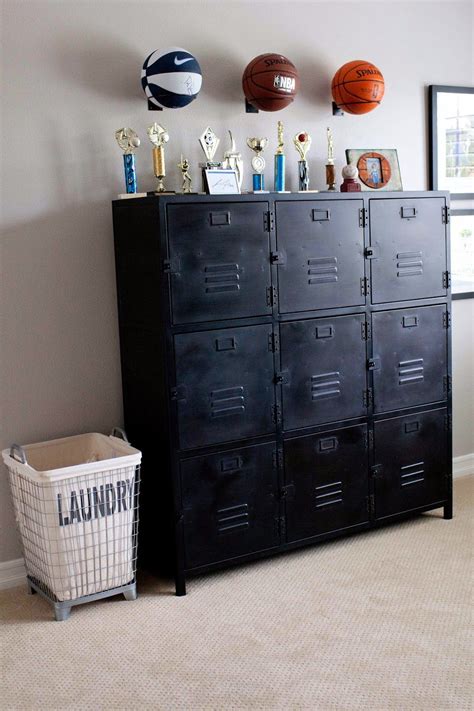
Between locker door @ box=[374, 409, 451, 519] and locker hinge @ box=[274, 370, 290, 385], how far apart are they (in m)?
0.51

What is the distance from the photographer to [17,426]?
3.20 metres

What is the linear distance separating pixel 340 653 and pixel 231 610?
48cm

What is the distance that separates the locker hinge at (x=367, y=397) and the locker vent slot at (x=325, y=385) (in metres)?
0.13

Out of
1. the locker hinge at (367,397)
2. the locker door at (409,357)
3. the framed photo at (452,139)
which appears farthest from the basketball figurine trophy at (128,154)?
the framed photo at (452,139)

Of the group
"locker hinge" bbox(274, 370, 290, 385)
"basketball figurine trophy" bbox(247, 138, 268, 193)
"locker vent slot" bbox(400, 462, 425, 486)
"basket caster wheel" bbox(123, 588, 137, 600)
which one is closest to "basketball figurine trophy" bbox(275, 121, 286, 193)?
"basketball figurine trophy" bbox(247, 138, 268, 193)

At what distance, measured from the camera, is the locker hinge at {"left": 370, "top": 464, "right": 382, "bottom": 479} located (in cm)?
352

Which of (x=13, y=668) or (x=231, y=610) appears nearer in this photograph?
(x=13, y=668)

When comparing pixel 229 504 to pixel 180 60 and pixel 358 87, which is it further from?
pixel 358 87

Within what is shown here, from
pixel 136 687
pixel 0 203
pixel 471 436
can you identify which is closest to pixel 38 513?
pixel 136 687

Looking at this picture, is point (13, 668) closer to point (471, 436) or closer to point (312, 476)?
point (312, 476)

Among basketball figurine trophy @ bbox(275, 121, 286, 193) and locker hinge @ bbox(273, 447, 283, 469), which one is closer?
locker hinge @ bbox(273, 447, 283, 469)

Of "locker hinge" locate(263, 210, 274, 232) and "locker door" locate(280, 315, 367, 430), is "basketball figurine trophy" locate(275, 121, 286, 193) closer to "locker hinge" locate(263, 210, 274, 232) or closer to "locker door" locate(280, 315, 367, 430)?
"locker hinge" locate(263, 210, 274, 232)

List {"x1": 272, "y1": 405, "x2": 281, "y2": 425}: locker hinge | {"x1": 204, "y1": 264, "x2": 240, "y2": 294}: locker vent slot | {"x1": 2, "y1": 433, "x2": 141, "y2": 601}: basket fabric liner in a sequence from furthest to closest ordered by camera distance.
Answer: {"x1": 272, "y1": 405, "x2": 281, "y2": 425}: locker hinge
{"x1": 204, "y1": 264, "x2": 240, "y2": 294}: locker vent slot
{"x1": 2, "y1": 433, "x2": 141, "y2": 601}: basket fabric liner

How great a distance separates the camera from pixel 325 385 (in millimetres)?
3354
